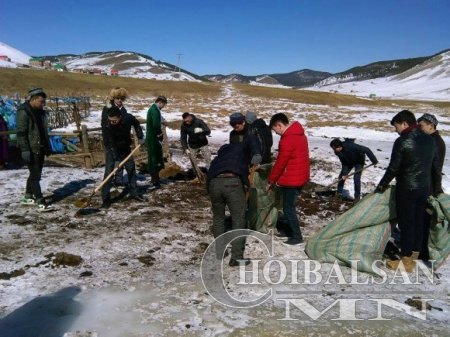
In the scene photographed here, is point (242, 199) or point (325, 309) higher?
point (242, 199)

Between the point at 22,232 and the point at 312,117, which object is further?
the point at 312,117

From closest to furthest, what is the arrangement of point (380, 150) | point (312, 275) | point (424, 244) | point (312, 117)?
1. point (312, 275)
2. point (424, 244)
3. point (380, 150)
4. point (312, 117)

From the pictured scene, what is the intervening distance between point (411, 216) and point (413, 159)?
706 millimetres

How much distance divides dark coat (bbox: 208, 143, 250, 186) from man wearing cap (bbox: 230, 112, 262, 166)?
0.51m

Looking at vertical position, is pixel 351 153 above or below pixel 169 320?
above

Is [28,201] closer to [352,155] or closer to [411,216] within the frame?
[411,216]

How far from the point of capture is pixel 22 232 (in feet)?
18.0

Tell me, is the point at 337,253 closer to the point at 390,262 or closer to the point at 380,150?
the point at 390,262

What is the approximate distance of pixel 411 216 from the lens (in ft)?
14.9

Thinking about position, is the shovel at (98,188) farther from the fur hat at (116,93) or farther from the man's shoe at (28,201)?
the fur hat at (116,93)

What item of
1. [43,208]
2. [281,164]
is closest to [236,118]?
[281,164]

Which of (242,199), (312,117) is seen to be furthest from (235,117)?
(312,117)

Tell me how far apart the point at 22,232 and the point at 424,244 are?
18.3ft

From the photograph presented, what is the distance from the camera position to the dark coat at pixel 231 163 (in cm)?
445
